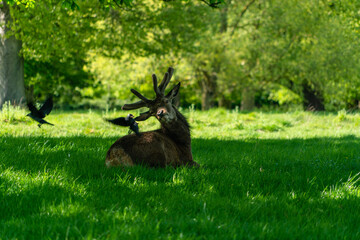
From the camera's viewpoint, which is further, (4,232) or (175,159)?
(175,159)

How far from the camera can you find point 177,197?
381 centimetres

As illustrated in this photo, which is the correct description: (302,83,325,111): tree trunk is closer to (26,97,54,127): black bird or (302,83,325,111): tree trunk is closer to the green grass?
the green grass

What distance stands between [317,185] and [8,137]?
19.7 feet

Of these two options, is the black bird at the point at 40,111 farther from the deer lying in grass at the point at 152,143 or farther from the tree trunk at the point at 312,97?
the tree trunk at the point at 312,97

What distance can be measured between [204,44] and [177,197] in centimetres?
2085

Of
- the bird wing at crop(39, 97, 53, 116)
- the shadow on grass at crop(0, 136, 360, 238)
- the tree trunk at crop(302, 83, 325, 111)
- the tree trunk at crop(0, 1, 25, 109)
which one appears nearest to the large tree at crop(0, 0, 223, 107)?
the tree trunk at crop(0, 1, 25, 109)

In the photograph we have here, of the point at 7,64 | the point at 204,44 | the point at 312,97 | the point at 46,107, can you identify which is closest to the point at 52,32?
the point at 7,64

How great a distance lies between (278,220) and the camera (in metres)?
3.45

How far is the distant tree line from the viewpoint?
15.3 m

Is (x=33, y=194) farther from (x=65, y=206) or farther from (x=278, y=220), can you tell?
(x=278, y=220)

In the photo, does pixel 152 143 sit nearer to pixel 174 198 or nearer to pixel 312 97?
pixel 174 198

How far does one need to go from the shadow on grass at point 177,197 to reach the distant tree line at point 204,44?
32.3 ft

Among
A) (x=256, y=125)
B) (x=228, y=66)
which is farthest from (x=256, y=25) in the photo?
(x=256, y=125)

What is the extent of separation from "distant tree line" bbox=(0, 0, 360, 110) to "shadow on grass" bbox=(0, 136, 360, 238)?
9830 mm
